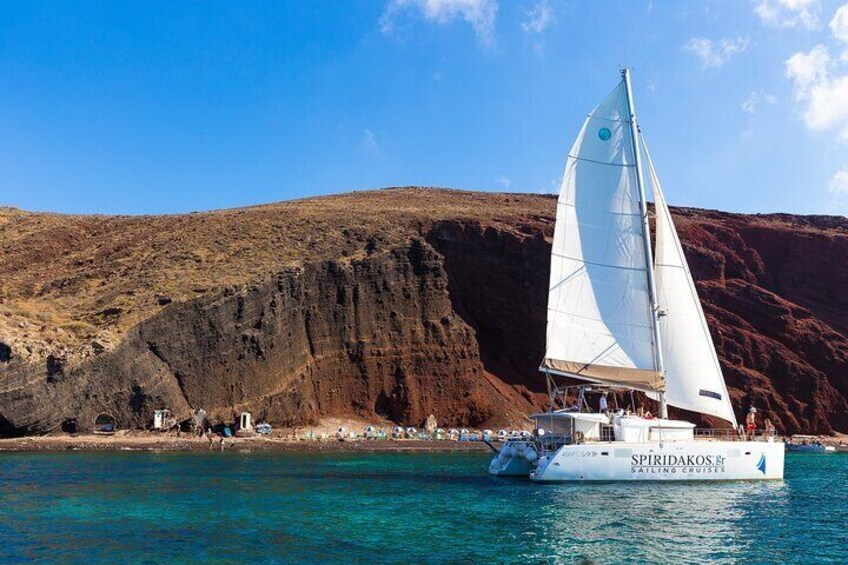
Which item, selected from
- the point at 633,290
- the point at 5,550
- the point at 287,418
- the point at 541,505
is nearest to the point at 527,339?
the point at 287,418

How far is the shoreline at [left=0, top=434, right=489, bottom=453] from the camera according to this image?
55.4m

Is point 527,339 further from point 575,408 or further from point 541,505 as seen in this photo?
point 541,505

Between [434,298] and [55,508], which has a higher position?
[434,298]

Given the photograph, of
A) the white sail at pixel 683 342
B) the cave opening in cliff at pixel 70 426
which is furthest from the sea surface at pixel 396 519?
the cave opening in cliff at pixel 70 426

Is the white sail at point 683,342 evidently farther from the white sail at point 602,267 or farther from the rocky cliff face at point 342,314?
the rocky cliff face at point 342,314

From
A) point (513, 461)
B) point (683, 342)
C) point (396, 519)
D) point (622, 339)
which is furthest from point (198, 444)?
point (683, 342)

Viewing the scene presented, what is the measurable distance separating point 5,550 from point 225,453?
35.4 metres

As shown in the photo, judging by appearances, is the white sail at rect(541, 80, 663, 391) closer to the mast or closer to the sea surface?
the mast

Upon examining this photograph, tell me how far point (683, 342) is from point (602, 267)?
5.33 meters

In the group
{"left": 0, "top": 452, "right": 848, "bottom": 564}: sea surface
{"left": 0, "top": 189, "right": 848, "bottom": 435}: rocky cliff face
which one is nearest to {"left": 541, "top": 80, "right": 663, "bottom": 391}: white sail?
{"left": 0, "top": 452, "right": 848, "bottom": 564}: sea surface

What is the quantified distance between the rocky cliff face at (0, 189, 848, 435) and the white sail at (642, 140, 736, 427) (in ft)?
138

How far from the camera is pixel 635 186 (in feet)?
125

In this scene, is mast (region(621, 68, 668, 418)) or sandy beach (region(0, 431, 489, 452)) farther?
sandy beach (region(0, 431, 489, 452))

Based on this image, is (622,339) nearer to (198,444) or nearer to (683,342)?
(683,342)
